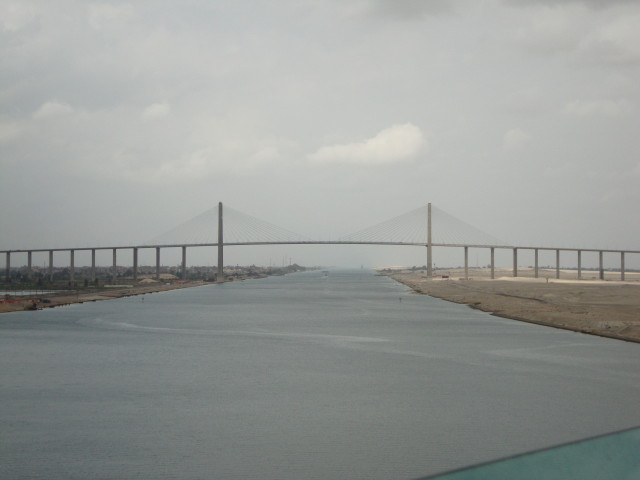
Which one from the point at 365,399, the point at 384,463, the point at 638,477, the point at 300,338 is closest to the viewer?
the point at 638,477

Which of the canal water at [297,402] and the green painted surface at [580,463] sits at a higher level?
the green painted surface at [580,463]

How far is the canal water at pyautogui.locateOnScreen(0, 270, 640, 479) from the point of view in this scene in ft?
27.5

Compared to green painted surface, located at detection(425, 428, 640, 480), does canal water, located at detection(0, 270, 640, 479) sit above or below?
below

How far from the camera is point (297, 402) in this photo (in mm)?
12195

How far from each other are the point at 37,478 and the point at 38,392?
6.15m

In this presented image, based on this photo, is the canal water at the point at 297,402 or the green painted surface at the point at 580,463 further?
the canal water at the point at 297,402

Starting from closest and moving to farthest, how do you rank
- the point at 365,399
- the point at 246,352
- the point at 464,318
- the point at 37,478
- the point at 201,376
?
the point at 37,478 < the point at 365,399 < the point at 201,376 < the point at 246,352 < the point at 464,318

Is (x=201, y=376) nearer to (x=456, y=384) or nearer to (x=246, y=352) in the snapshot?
(x=246, y=352)

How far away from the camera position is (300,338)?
79.6 feet

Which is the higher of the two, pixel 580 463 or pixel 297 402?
pixel 580 463

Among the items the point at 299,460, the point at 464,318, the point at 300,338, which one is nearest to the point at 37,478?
the point at 299,460

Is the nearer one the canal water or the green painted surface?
the green painted surface

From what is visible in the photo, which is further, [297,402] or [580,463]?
[297,402]

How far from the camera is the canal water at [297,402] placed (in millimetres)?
8391
